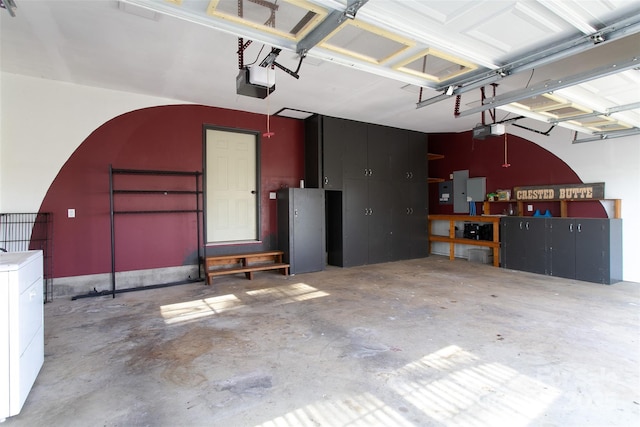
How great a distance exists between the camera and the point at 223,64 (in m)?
3.84

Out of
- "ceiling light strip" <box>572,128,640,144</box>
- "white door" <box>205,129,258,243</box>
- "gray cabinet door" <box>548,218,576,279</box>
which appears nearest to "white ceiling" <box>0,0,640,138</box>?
"ceiling light strip" <box>572,128,640,144</box>

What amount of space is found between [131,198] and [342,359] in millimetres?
4156

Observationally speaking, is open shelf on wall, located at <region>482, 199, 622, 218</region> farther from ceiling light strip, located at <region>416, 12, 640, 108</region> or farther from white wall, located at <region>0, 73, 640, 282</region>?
ceiling light strip, located at <region>416, 12, 640, 108</region>

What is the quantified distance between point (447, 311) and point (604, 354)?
4.56 ft

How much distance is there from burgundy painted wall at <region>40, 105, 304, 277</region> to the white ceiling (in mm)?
413

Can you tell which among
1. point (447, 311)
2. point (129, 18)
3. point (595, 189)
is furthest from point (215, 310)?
point (595, 189)

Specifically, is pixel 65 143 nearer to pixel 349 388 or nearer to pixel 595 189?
pixel 349 388

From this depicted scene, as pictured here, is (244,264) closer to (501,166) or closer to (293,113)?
(293,113)

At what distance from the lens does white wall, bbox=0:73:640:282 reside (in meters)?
4.14

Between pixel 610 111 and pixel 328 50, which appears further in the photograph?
pixel 610 111

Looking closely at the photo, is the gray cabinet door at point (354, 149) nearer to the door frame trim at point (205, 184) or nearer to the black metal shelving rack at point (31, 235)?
the door frame trim at point (205, 184)

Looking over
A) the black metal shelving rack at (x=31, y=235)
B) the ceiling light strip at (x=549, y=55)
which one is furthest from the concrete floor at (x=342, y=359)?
the ceiling light strip at (x=549, y=55)

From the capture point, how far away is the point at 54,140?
14.4 ft

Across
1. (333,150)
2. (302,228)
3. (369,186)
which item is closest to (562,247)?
(369,186)
